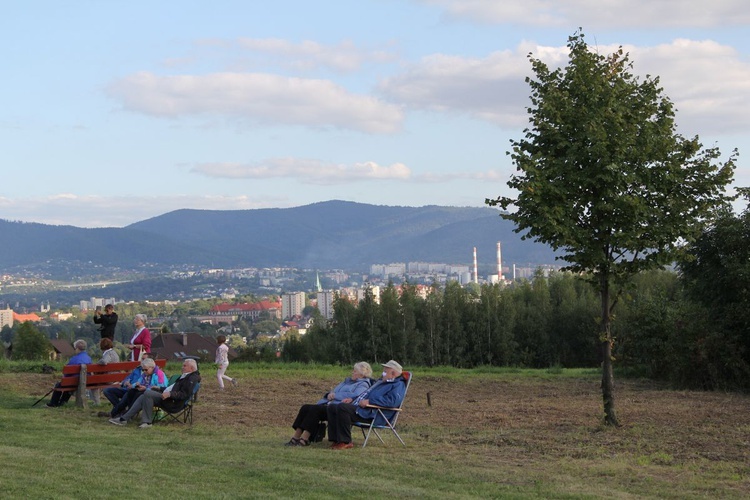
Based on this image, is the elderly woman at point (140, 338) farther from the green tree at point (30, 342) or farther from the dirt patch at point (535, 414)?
the green tree at point (30, 342)

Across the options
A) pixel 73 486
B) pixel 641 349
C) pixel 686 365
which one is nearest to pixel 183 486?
pixel 73 486

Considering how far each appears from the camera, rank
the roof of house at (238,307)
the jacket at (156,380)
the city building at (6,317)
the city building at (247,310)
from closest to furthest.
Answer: the jacket at (156,380)
the city building at (6,317)
the city building at (247,310)
the roof of house at (238,307)

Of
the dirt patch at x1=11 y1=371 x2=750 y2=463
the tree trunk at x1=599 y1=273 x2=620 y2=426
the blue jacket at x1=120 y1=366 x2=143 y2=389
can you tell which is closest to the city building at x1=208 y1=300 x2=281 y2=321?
the dirt patch at x1=11 y1=371 x2=750 y2=463

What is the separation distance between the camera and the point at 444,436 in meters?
12.4

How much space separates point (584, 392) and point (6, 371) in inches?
507

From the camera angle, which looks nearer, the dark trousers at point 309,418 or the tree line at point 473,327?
the dark trousers at point 309,418

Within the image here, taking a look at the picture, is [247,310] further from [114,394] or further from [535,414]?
[535,414]

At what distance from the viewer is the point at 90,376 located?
15289mm

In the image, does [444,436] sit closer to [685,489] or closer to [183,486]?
[685,489]

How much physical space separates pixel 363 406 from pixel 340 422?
14.3 inches

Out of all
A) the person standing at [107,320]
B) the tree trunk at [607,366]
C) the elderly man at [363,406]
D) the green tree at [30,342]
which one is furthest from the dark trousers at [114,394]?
the green tree at [30,342]

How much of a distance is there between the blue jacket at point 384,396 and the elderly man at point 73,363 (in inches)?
239

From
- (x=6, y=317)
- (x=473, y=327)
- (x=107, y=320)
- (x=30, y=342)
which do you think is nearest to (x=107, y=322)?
(x=107, y=320)

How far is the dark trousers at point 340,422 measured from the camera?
1124 centimetres
